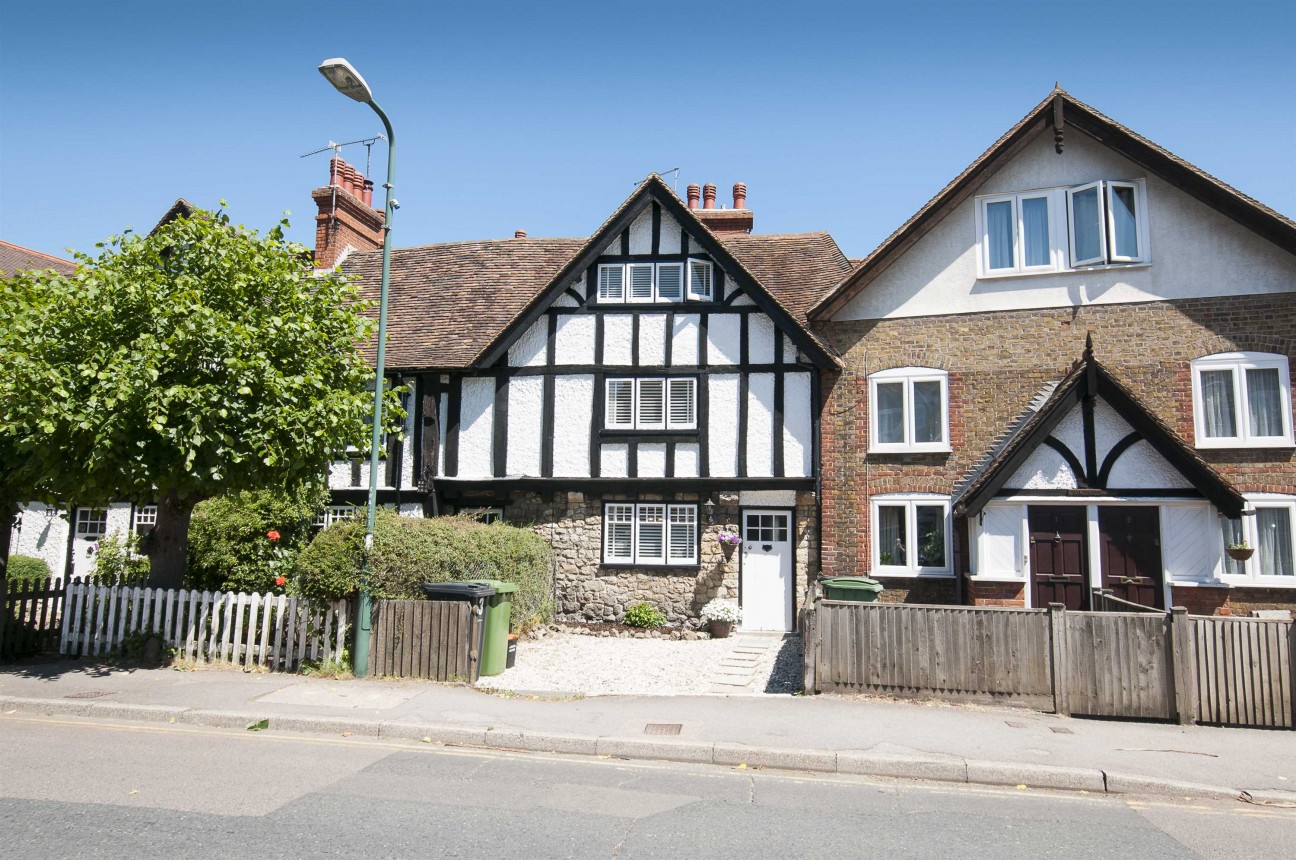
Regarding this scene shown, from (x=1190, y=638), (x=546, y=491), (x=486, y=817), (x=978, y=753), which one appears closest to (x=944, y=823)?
(x=978, y=753)

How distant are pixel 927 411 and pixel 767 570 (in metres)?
4.36

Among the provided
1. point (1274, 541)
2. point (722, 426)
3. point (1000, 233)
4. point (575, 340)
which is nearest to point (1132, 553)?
point (1274, 541)

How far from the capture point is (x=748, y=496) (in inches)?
669

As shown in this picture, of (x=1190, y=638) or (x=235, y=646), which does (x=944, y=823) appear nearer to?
(x=1190, y=638)

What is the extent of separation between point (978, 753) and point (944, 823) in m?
1.92

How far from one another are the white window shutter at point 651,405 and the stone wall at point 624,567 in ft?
4.70

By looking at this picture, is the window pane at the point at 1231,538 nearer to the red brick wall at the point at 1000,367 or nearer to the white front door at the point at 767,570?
the red brick wall at the point at 1000,367

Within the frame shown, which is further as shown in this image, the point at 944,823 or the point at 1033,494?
the point at 1033,494

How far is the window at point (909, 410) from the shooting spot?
53.4 feet

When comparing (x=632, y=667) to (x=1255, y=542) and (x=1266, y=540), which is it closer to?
(x=1255, y=542)

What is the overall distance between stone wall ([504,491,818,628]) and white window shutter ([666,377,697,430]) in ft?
4.79

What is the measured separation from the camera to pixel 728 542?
1667 centimetres

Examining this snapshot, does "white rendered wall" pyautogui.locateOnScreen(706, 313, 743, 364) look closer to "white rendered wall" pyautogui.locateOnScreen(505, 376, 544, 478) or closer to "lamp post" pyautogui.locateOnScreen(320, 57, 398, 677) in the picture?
"white rendered wall" pyautogui.locateOnScreen(505, 376, 544, 478)

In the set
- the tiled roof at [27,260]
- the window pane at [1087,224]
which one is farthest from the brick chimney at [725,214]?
the tiled roof at [27,260]
